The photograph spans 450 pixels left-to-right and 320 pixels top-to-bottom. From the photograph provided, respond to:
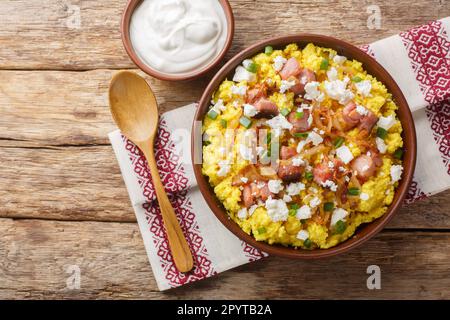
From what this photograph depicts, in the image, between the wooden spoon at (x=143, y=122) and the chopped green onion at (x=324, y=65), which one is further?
the wooden spoon at (x=143, y=122)

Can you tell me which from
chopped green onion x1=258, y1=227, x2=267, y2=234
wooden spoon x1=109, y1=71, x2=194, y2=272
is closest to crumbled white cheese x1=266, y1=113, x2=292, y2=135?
chopped green onion x1=258, y1=227, x2=267, y2=234

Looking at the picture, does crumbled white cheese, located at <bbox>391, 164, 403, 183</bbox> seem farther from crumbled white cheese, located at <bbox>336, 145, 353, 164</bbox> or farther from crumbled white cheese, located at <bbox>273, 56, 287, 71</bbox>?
crumbled white cheese, located at <bbox>273, 56, 287, 71</bbox>

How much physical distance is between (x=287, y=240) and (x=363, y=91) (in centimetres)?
96

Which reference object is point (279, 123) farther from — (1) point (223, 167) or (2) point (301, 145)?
(1) point (223, 167)

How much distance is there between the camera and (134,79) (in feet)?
11.3

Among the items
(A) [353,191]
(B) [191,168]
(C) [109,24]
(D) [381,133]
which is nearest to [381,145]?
(D) [381,133]

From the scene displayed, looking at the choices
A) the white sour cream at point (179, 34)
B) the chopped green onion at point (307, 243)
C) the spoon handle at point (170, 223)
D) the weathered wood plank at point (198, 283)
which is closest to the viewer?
the chopped green onion at point (307, 243)

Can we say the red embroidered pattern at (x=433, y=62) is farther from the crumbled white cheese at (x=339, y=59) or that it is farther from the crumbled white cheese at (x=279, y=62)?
the crumbled white cheese at (x=279, y=62)

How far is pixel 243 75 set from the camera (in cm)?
317

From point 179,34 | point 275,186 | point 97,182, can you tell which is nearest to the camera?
point 275,186

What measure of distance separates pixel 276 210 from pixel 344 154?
1.63ft

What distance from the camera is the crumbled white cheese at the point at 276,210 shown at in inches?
118

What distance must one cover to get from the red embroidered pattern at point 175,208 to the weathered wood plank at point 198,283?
0.47 feet

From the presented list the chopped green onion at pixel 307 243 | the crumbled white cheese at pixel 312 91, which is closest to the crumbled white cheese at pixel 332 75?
the crumbled white cheese at pixel 312 91
